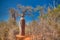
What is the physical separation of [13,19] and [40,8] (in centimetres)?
49

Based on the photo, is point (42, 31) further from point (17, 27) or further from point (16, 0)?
point (16, 0)

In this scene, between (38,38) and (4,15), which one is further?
(4,15)

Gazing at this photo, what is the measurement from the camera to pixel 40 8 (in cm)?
253

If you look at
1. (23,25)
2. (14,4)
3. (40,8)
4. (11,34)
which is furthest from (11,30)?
(40,8)

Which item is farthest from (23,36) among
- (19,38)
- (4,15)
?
(4,15)

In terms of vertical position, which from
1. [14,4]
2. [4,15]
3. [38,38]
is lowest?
[38,38]

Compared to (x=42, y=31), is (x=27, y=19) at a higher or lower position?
higher

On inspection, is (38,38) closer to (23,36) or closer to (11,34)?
(23,36)

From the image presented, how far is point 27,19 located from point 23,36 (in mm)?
285

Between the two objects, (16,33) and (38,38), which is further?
(16,33)

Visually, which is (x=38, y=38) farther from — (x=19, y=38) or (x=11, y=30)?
(x=11, y=30)

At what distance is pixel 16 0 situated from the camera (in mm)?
2695

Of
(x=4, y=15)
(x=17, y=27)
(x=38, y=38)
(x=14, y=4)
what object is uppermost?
(x=14, y=4)

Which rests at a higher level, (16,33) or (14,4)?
(14,4)
